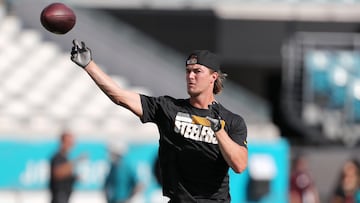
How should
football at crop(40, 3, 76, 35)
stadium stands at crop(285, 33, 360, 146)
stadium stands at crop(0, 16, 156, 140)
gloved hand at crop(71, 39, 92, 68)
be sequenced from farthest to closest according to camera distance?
stadium stands at crop(285, 33, 360, 146), stadium stands at crop(0, 16, 156, 140), football at crop(40, 3, 76, 35), gloved hand at crop(71, 39, 92, 68)

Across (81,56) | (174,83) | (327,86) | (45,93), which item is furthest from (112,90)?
(327,86)

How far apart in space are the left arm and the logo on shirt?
0.25 metres

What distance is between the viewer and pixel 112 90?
5.34 meters

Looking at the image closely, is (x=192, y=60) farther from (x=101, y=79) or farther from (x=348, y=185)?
(x=348, y=185)

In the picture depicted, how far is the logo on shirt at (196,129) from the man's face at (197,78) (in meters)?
0.15

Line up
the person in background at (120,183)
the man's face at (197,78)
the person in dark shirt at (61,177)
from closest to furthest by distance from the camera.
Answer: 1. the man's face at (197,78)
2. the person in dark shirt at (61,177)
3. the person in background at (120,183)

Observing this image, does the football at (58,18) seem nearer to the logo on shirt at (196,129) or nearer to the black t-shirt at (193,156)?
the black t-shirt at (193,156)

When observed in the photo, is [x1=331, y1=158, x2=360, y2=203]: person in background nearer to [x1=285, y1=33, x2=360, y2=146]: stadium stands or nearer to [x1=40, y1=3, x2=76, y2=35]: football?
[x1=285, y1=33, x2=360, y2=146]: stadium stands

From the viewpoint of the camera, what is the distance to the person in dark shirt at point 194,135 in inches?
213

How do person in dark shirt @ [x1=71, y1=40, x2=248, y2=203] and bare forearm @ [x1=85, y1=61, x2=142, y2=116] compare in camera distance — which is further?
person in dark shirt @ [x1=71, y1=40, x2=248, y2=203]

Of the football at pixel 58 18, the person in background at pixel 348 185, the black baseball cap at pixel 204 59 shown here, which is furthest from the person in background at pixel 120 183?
the black baseball cap at pixel 204 59

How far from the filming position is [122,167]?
11.3 meters

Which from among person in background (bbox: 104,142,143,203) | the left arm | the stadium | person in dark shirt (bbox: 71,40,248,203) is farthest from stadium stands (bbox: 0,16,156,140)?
the left arm

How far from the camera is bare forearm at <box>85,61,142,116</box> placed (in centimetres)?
528
